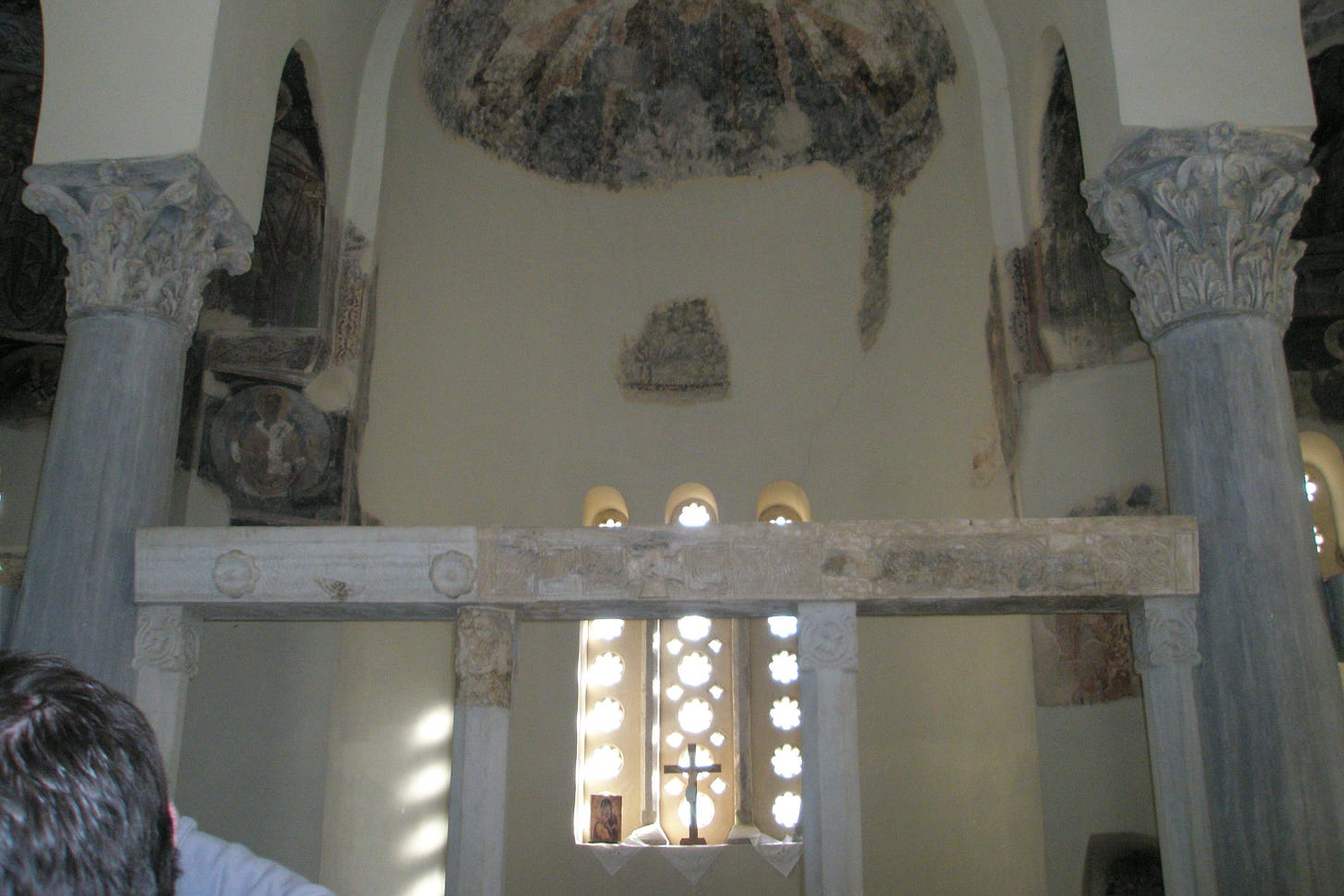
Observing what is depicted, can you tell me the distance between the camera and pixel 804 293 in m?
12.3

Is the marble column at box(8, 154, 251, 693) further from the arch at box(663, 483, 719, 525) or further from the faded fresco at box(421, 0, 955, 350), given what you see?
the arch at box(663, 483, 719, 525)

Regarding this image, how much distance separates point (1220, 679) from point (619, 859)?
594 centimetres

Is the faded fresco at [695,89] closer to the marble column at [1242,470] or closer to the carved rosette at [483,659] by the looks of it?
the marble column at [1242,470]

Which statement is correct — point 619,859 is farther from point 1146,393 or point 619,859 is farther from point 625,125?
point 625,125

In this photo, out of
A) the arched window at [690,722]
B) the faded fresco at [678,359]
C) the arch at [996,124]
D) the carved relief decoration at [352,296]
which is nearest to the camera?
the carved relief decoration at [352,296]

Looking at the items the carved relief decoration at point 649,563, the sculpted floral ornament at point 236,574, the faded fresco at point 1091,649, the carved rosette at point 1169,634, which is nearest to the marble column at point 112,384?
the sculpted floral ornament at point 236,574

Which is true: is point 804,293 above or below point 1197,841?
above

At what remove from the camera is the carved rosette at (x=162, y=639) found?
23.0ft

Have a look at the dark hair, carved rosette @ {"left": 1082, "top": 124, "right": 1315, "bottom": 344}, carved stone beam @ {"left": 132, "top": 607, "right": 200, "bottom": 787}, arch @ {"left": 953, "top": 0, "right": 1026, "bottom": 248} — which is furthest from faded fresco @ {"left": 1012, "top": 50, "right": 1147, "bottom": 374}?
the dark hair

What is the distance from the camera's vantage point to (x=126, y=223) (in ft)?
24.3

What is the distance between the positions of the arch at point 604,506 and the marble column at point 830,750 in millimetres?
5133

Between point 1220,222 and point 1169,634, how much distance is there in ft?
8.01

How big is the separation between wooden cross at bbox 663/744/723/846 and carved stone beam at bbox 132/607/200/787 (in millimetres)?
5006

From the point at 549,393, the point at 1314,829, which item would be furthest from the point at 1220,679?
the point at 549,393
